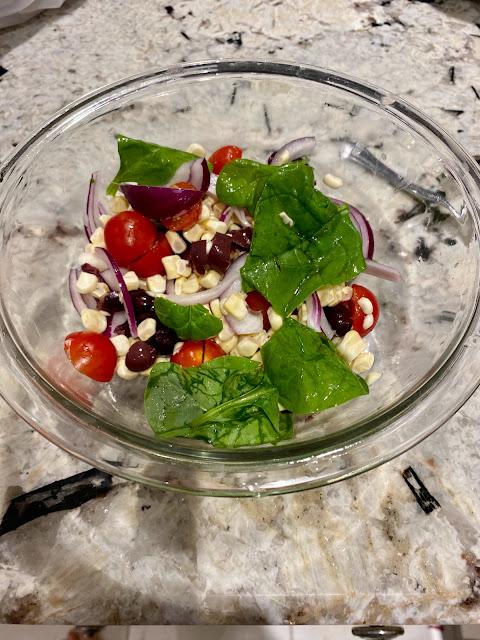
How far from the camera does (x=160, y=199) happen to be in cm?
104

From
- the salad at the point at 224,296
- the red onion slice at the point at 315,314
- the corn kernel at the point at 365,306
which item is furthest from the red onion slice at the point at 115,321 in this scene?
the corn kernel at the point at 365,306

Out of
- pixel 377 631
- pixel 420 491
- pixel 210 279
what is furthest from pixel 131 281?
pixel 377 631

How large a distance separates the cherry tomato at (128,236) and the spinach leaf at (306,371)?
1.04 ft

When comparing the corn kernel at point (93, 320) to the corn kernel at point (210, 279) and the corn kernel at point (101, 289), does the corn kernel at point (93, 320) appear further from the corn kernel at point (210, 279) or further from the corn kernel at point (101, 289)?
the corn kernel at point (210, 279)

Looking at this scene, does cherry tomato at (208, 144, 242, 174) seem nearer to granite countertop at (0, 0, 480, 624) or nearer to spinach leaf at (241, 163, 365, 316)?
spinach leaf at (241, 163, 365, 316)

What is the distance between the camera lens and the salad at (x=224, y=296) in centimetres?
88

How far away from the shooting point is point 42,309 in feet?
3.51

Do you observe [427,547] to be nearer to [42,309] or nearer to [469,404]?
[469,404]

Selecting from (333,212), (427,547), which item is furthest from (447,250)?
(427,547)

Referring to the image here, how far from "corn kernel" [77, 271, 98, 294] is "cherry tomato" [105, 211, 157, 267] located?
6 centimetres

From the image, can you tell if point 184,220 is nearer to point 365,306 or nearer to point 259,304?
point 259,304

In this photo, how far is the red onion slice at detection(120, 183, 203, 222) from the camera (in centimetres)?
104

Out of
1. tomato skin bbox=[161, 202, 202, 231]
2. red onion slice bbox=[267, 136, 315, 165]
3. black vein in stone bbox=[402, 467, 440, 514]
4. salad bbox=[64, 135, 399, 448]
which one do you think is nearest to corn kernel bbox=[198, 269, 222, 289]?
salad bbox=[64, 135, 399, 448]

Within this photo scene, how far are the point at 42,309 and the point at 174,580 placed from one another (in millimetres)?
541
